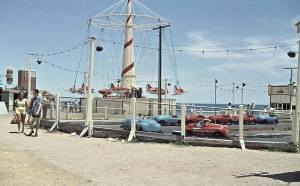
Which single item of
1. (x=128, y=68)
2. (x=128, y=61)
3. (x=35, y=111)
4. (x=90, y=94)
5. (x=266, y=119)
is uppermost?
(x=128, y=61)

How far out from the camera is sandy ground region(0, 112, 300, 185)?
10.0 metres

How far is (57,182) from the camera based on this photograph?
9539mm

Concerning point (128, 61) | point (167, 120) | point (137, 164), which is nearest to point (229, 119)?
point (167, 120)

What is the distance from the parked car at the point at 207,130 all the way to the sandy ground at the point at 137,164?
2135mm

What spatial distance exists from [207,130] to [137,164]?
21.1 feet

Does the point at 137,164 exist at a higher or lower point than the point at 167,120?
lower

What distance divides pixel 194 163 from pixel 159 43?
102ft

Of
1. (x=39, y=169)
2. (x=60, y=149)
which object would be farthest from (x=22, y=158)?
(x=60, y=149)

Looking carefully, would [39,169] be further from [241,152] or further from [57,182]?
[241,152]

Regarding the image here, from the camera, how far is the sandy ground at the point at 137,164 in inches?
394

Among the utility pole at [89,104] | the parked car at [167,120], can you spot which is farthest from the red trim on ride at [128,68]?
the utility pole at [89,104]

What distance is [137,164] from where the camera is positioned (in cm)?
1230

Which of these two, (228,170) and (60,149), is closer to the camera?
(228,170)

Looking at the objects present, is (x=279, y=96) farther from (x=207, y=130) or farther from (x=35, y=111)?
(x=35, y=111)
